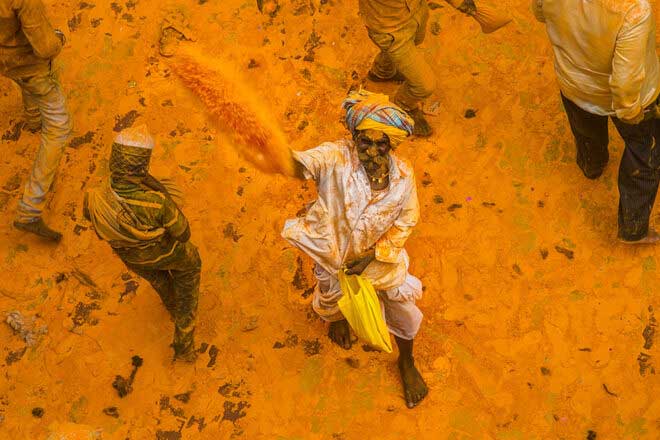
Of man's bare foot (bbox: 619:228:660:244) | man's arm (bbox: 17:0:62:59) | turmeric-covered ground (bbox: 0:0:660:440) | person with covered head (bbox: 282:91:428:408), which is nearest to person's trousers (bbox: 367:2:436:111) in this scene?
turmeric-covered ground (bbox: 0:0:660:440)

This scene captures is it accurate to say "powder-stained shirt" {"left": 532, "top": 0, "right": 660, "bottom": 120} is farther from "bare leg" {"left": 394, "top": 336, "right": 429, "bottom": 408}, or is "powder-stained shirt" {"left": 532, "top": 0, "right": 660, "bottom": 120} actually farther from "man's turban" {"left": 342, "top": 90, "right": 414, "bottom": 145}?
"bare leg" {"left": 394, "top": 336, "right": 429, "bottom": 408}

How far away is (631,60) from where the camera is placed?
452cm

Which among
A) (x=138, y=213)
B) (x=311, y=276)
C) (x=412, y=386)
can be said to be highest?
(x=138, y=213)

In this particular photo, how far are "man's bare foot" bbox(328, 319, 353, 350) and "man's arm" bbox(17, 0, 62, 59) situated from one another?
2518mm

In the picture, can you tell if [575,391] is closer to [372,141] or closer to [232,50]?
[372,141]

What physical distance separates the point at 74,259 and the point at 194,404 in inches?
56.5

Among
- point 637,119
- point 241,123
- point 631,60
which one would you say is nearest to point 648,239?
point 637,119

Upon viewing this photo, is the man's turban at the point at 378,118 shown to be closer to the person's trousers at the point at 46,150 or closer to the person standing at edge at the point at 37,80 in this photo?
the person standing at edge at the point at 37,80

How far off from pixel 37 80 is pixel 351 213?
Result: 2.54 m

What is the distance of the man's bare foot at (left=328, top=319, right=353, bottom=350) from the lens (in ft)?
17.1

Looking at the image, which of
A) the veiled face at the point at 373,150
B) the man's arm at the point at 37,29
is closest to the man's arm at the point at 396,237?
the veiled face at the point at 373,150

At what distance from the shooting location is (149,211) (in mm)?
4227

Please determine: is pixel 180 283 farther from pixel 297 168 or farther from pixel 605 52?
pixel 605 52

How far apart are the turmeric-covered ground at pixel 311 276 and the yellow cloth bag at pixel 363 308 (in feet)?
3.09
